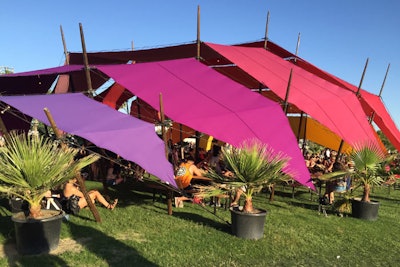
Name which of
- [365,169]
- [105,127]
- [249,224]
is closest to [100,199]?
[105,127]

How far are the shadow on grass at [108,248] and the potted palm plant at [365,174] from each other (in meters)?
4.20

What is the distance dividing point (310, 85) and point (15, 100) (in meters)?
6.76

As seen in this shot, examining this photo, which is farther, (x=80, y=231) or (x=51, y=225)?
(x=80, y=231)

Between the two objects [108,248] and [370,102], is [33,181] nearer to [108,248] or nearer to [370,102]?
[108,248]

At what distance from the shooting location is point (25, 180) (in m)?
4.39

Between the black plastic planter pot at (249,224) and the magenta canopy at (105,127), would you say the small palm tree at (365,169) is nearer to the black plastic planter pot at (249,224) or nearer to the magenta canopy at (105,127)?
the black plastic planter pot at (249,224)

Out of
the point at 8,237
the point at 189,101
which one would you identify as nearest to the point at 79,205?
the point at 8,237

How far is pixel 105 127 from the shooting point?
570 cm

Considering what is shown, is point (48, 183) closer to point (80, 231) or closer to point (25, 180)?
point (25, 180)

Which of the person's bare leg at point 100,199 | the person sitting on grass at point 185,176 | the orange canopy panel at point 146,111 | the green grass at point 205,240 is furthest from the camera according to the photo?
the orange canopy panel at point 146,111

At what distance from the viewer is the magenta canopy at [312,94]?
26.8 ft

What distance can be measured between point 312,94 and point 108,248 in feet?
19.8

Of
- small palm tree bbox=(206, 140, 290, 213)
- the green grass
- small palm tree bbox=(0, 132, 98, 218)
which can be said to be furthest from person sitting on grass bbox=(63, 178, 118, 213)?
small palm tree bbox=(206, 140, 290, 213)

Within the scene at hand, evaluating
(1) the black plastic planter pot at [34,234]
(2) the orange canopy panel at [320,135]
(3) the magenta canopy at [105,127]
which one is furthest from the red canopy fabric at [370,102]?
(1) the black plastic planter pot at [34,234]
